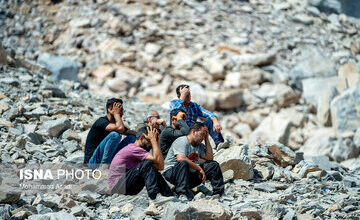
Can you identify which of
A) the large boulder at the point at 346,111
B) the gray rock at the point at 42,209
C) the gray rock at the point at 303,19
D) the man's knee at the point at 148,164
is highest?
the man's knee at the point at 148,164

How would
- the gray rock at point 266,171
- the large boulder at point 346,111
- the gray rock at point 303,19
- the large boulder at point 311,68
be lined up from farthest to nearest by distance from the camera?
1. the gray rock at point 303,19
2. the large boulder at point 311,68
3. the large boulder at point 346,111
4. the gray rock at point 266,171

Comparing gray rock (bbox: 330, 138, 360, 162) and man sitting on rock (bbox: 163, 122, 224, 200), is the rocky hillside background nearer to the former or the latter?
gray rock (bbox: 330, 138, 360, 162)

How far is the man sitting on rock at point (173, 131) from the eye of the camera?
6.02m

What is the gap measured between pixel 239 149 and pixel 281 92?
9.20 metres

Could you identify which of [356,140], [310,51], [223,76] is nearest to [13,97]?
[223,76]

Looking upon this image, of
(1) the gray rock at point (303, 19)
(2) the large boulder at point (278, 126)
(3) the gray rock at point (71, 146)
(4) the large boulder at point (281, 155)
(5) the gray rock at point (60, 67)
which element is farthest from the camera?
(1) the gray rock at point (303, 19)

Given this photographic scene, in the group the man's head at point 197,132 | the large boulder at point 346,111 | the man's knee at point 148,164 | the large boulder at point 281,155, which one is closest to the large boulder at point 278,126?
the large boulder at point 346,111

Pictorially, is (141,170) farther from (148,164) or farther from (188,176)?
(188,176)

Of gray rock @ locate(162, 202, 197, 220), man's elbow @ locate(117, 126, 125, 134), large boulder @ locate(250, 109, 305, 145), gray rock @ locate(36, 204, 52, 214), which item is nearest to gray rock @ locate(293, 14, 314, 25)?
large boulder @ locate(250, 109, 305, 145)

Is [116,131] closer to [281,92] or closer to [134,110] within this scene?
[134,110]

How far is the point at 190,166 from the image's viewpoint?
542 cm

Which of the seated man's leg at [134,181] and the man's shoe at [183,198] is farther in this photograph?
the man's shoe at [183,198]

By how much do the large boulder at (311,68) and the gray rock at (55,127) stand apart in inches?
407

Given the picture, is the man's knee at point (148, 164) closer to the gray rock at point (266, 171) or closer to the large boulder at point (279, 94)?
the gray rock at point (266, 171)
